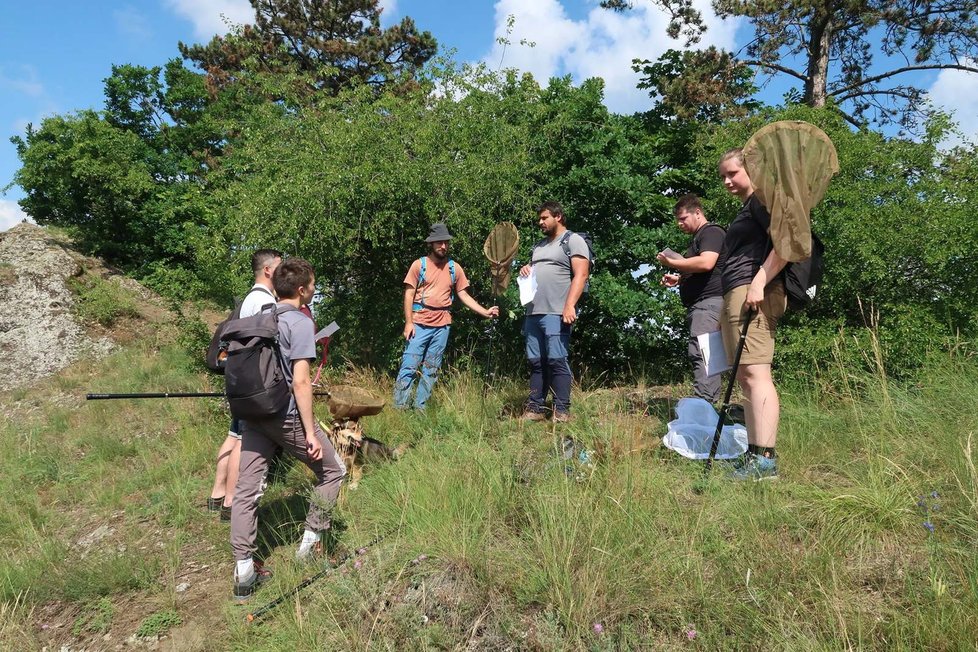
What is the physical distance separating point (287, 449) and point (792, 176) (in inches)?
120

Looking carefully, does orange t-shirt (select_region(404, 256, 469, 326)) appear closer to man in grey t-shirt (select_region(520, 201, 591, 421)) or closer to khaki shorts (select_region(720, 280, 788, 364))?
man in grey t-shirt (select_region(520, 201, 591, 421))

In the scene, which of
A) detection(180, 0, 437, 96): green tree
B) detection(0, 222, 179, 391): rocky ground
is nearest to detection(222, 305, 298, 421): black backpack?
detection(0, 222, 179, 391): rocky ground

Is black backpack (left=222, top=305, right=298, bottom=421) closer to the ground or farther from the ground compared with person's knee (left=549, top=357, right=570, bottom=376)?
farther from the ground

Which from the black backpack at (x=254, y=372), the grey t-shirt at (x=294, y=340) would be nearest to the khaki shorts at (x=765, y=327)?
the grey t-shirt at (x=294, y=340)

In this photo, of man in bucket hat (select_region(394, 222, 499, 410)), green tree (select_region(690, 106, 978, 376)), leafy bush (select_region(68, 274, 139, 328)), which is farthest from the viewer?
leafy bush (select_region(68, 274, 139, 328))

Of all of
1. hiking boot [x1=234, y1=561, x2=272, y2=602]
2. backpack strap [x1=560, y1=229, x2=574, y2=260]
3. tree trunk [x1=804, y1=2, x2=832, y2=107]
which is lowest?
hiking boot [x1=234, y1=561, x2=272, y2=602]

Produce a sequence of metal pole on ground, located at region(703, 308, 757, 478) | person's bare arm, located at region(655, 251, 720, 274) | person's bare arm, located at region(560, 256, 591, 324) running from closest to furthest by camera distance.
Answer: metal pole on ground, located at region(703, 308, 757, 478) → person's bare arm, located at region(655, 251, 720, 274) → person's bare arm, located at region(560, 256, 591, 324)

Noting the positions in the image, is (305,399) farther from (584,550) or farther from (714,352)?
(714,352)

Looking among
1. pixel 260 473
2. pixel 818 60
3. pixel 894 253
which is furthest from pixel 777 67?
pixel 260 473

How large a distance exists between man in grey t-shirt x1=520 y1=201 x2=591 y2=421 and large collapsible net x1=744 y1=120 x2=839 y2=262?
6.00 feet

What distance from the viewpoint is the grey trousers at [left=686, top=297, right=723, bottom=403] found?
169 inches

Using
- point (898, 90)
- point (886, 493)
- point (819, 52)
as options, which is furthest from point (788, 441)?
point (898, 90)

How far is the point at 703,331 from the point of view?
169 inches

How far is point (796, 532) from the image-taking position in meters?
2.75
